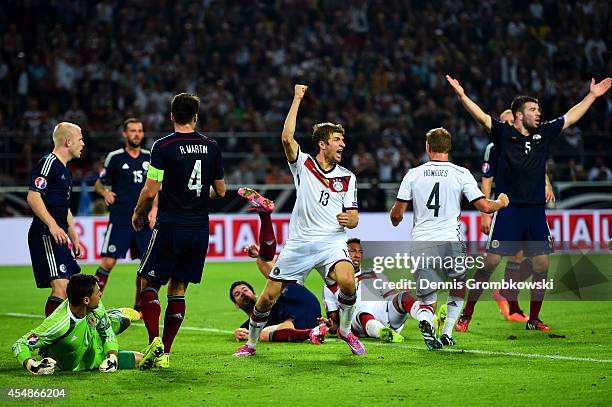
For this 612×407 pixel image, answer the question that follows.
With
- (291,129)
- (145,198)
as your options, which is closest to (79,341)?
(145,198)

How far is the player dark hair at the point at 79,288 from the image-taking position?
8.20 meters

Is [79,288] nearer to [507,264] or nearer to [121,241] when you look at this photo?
[121,241]

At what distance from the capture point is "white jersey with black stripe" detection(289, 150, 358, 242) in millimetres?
9148

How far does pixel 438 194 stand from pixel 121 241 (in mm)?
5234

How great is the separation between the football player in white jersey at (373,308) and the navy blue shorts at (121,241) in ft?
10.9

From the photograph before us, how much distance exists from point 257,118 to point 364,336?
15.4 metres

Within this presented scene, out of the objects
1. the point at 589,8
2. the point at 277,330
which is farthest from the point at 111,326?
the point at 589,8

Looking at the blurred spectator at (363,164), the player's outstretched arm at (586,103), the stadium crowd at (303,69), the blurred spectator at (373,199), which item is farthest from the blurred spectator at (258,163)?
the player's outstretched arm at (586,103)

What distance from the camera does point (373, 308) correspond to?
10.8 metres

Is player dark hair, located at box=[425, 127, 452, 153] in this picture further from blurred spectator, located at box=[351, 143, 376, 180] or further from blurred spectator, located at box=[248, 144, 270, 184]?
blurred spectator, located at box=[248, 144, 270, 184]

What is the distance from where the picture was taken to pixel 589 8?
29.7m

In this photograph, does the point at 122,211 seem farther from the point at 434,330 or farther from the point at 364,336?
the point at 434,330

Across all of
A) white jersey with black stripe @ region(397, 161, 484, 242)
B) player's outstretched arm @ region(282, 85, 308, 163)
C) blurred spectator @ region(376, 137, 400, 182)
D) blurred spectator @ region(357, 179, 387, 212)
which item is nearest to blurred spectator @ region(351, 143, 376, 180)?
blurred spectator @ region(376, 137, 400, 182)

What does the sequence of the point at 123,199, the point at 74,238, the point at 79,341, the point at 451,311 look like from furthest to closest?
the point at 123,199 → the point at 74,238 → the point at 451,311 → the point at 79,341
